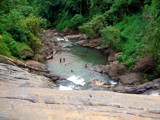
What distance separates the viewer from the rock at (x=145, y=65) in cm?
2053

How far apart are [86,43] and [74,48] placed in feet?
14.0

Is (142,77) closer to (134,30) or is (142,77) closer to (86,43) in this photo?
(134,30)

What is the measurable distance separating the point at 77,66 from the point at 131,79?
947 centimetres

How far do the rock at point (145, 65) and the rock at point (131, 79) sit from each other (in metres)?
0.92

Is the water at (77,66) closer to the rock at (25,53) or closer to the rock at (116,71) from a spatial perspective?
the rock at (116,71)

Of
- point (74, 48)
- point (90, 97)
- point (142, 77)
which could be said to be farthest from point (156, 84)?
point (74, 48)

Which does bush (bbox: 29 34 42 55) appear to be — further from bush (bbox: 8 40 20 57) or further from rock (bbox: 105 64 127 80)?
rock (bbox: 105 64 127 80)

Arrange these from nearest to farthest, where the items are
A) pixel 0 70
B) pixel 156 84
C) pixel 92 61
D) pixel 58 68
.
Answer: pixel 0 70
pixel 156 84
pixel 58 68
pixel 92 61

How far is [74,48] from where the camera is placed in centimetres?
3822

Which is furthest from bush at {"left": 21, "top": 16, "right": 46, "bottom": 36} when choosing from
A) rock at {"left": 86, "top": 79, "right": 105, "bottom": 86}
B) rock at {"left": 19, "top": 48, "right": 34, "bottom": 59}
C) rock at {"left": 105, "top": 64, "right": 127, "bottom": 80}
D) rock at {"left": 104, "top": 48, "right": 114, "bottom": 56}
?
rock at {"left": 105, "top": 64, "right": 127, "bottom": 80}

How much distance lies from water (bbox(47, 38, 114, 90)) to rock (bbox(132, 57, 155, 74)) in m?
3.97

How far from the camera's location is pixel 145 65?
2108 centimetres

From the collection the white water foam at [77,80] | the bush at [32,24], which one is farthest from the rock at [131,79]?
the bush at [32,24]

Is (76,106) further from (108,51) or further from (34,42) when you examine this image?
(108,51)
